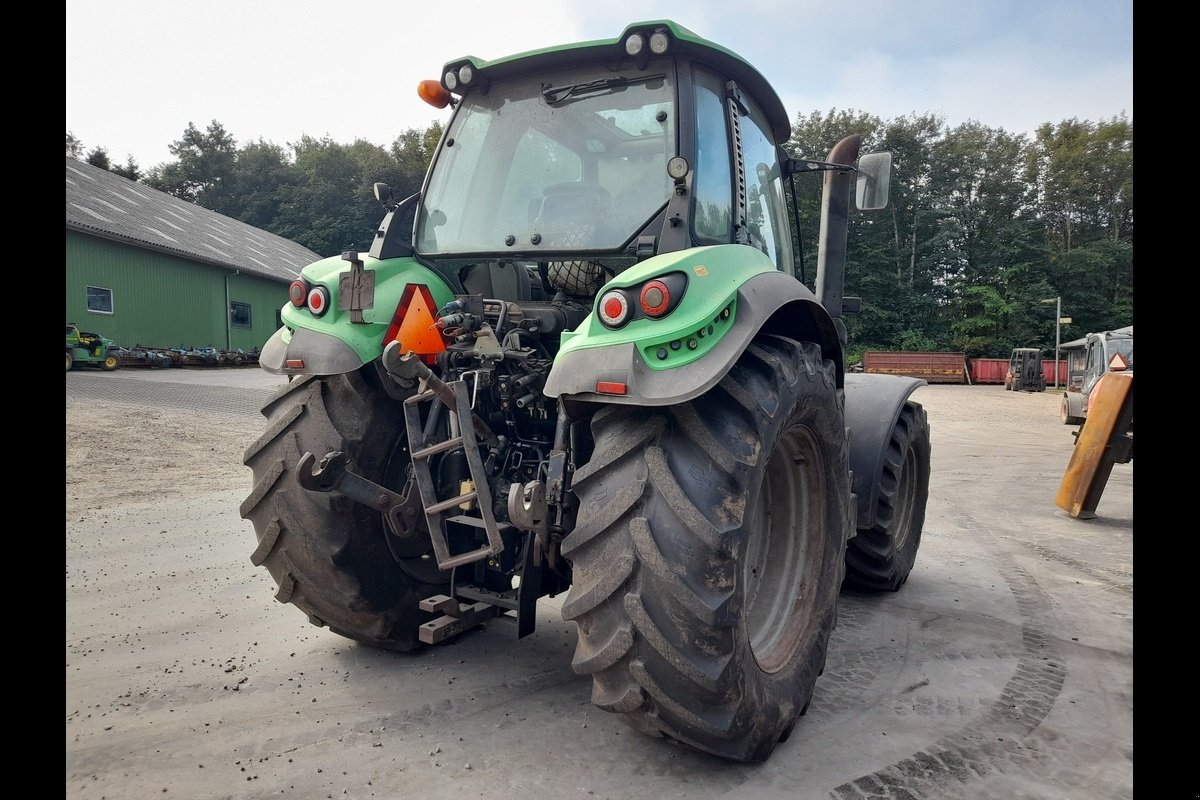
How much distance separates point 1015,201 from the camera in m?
37.4

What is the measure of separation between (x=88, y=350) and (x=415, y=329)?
19422 millimetres

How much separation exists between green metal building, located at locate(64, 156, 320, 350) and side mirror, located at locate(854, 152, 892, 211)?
64.4ft

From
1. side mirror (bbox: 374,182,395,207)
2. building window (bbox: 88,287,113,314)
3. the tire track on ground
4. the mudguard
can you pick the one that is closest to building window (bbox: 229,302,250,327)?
building window (bbox: 88,287,113,314)

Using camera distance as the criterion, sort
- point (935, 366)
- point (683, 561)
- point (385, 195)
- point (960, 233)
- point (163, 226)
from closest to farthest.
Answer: point (683, 561)
point (385, 195)
point (163, 226)
point (935, 366)
point (960, 233)

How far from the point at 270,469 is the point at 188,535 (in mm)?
2950

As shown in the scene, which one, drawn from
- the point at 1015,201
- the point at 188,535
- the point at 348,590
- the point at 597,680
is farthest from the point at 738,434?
the point at 1015,201

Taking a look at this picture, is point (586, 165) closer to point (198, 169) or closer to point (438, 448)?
point (438, 448)

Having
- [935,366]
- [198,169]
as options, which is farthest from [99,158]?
[935,366]

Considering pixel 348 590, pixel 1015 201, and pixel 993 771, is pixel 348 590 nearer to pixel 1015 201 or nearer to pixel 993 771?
pixel 993 771

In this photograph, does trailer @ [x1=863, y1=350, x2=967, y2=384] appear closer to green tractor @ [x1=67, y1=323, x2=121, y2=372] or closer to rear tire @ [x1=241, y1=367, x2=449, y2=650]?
green tractor @ [x1=67, y1=323, x2=121, y2=372]

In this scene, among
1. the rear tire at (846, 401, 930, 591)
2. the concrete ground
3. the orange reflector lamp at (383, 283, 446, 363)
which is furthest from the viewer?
the rear tire at (846, 401, 930, 591)

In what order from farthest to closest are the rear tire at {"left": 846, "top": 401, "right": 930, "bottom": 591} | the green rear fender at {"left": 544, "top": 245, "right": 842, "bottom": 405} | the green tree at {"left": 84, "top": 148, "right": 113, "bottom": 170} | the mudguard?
the green tree at {"left": 84, "top": 148, "right": 113, "bottom": 170} < the rear tire at {"left": 846, "top": 401, "right": 930, "bottom": 591} < the mudguard < the green rear fender at {"left": 544, "top": 245, "right": 842, "bottom": 405}

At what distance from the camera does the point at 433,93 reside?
317 centimetres

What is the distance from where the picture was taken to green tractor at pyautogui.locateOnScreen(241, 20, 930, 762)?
6.86 ft
